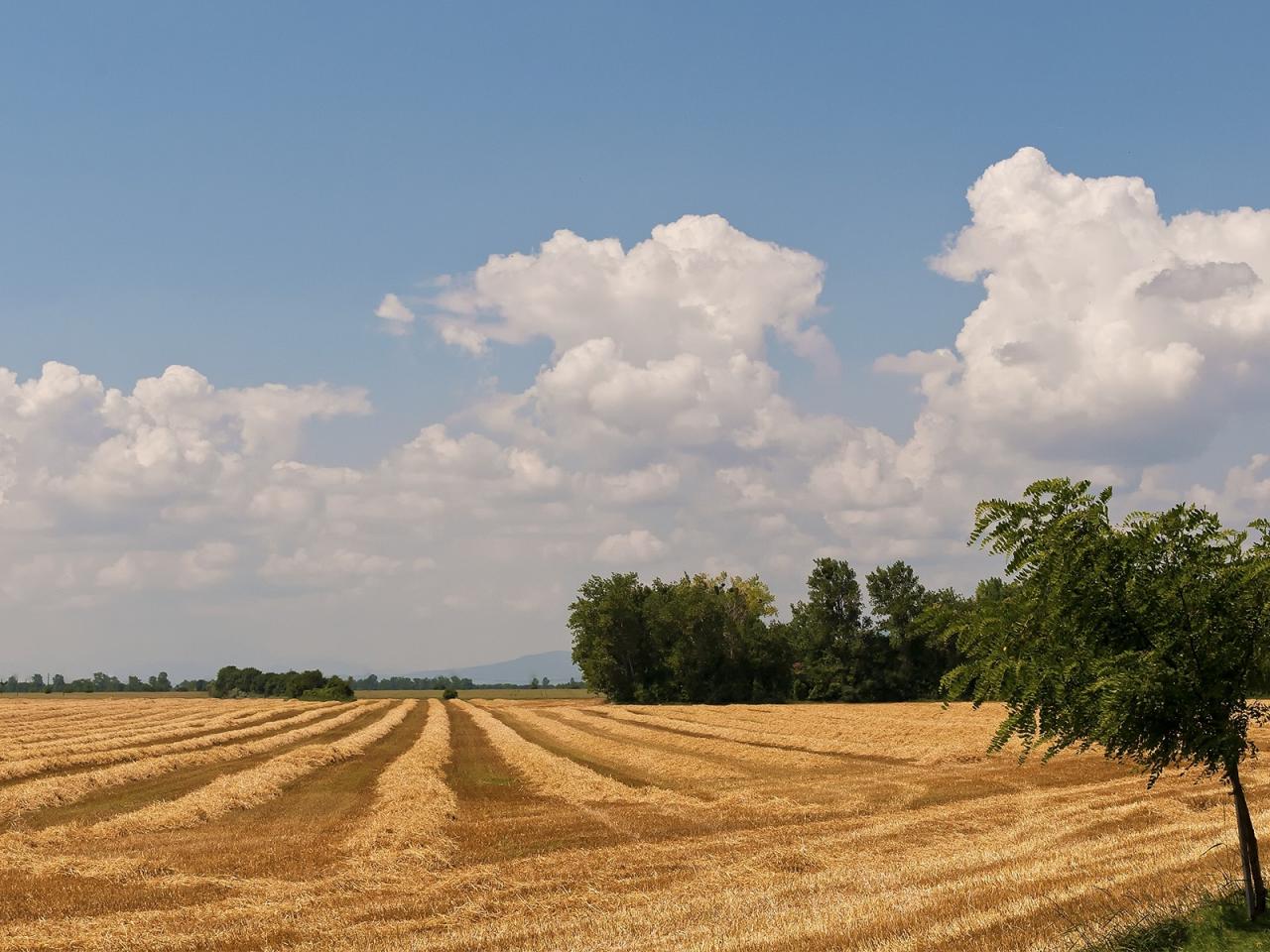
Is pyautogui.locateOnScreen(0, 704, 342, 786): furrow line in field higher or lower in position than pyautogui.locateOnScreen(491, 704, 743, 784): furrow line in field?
higher

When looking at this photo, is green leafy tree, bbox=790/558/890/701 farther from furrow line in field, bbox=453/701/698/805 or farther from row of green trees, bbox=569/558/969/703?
furrow line in field, bbox=453/701/698/805

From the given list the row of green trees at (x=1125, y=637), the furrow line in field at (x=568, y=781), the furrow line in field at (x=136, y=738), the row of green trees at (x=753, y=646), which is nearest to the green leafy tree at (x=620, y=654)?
the row of green trees at (x=753, y=646)

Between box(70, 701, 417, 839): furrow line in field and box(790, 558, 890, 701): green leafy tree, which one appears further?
box(790, 558, 890, 701): green leafy tree

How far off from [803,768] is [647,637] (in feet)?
307

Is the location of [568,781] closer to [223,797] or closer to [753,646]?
[223,797]

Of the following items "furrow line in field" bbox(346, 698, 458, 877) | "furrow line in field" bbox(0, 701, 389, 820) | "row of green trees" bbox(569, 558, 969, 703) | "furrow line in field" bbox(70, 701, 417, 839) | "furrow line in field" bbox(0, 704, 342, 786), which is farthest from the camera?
"row of green trees" bbox(569, 558, 969, 703)

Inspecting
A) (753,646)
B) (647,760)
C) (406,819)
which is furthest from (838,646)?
(406,819)

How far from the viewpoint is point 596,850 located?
20.5 metres

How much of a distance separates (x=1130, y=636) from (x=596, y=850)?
1257 cm

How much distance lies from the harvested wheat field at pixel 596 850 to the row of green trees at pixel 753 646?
71.2 metres

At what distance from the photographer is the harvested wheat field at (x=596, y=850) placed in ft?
45.7

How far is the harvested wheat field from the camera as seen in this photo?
1392cm

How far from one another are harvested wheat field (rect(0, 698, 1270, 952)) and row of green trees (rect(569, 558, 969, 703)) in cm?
7123

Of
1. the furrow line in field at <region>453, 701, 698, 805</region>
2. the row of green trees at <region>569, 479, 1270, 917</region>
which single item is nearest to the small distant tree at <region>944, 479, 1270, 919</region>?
the row of green trees at <region>569, 479, 1270, 917</region>
